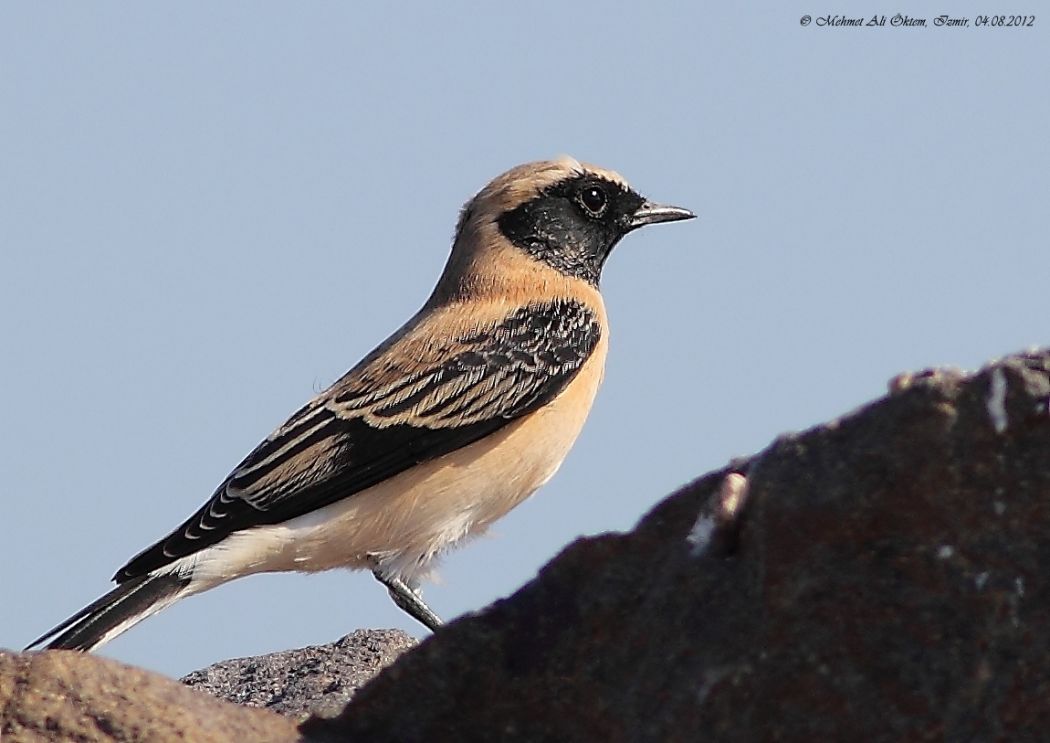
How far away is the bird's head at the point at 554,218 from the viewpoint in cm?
1150

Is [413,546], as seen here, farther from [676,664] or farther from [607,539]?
[676,664]

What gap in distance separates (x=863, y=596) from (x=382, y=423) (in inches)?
212

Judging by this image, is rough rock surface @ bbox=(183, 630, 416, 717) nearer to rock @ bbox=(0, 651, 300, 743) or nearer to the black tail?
the black tail

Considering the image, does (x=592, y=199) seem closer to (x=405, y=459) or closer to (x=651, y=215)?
(x=651, y=215)

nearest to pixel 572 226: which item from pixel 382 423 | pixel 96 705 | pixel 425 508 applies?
pixel 382 423

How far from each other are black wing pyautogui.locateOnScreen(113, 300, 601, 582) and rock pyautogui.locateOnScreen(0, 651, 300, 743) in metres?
3.40

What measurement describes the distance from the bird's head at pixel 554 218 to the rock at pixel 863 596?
5910mm

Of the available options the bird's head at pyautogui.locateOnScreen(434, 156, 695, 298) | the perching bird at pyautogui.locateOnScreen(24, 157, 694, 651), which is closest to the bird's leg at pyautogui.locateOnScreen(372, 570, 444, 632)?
the perching bird at pyautogui.locateOnScreen(24, 157, 694, 651)

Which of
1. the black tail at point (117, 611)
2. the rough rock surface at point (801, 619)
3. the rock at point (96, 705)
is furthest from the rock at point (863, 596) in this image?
the black tail at point (117, 611)

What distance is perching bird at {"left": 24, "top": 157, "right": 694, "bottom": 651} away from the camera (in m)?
9.62

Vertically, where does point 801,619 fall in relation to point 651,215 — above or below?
below

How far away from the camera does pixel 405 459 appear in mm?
9961

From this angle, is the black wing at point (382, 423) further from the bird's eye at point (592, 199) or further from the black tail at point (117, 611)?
the bird's eye at point (592, 199)

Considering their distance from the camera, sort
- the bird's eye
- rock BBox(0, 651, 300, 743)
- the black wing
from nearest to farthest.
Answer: rock BBox(0, 651, 300, 743)
the black wing
the bird's eye
